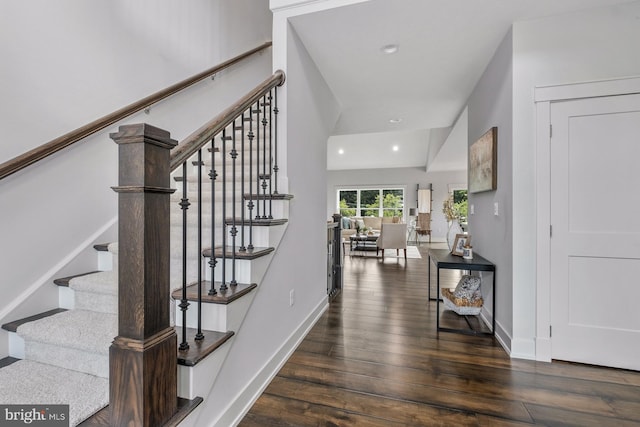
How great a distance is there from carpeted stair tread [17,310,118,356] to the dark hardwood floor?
2.75 feet

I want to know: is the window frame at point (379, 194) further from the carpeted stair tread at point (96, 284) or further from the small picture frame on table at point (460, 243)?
the carpeted stair tread at point (96, 284)

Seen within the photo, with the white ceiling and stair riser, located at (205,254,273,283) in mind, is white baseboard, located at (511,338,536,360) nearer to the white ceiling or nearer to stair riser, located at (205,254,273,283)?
stair riser, located at (205,254,273,283)

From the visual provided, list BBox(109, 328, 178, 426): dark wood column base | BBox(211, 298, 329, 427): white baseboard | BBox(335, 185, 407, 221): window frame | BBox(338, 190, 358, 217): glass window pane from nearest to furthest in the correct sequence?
BBox(109, 328, 178, 426): dark wood column base
BBox(211, 298, 329, 427): white baseboard
BBox(335, 185, 407, 221): window frame
BBox(338, 190, 358, 217): glass window pane

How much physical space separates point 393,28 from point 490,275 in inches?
89.5

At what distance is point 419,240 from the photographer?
10.3 metres

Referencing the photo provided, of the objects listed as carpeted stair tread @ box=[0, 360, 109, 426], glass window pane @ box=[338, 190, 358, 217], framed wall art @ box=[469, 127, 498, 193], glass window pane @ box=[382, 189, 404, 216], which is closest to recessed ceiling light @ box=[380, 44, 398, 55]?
framed wall art @ box=[469, 127, 498, 193]

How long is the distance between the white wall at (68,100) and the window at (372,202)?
8.71m

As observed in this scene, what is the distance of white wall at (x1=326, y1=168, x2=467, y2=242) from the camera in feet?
33.6

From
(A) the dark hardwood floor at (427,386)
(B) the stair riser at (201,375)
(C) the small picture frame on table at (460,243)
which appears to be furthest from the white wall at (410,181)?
(B) the stair riser at (201,375)

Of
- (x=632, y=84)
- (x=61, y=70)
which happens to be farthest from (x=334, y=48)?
(x=632, y=84)

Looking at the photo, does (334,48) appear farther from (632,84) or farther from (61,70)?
(632,84)

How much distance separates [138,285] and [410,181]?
34.1 feet

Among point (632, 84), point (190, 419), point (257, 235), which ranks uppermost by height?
point (632, 84)

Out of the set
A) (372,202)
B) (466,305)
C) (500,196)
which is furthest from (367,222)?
(500,196)
